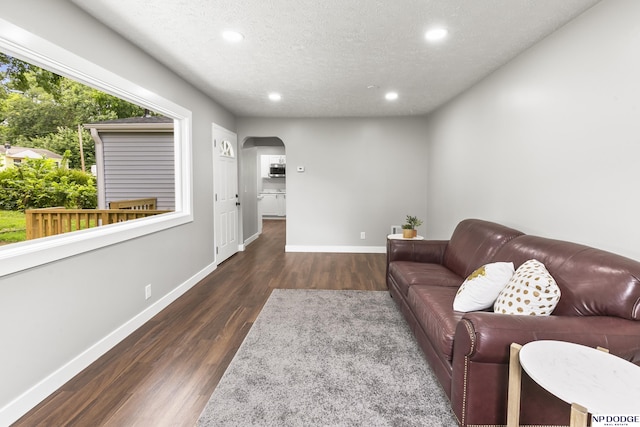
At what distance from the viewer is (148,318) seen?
3.03 m

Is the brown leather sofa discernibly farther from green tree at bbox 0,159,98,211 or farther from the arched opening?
the arched opening

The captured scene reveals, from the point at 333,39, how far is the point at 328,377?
256 cm

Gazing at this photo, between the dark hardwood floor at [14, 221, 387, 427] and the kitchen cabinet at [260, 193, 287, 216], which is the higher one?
the kitchen cabinet at [260, 193, 287, 216]

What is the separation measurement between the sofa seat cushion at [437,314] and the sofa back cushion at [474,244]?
406 millimetres

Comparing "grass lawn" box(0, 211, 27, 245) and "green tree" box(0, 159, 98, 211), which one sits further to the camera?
"green tree" box(0, 159, 98, 211)

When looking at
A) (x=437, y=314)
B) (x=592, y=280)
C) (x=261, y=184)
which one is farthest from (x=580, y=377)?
(x=261, y=184)

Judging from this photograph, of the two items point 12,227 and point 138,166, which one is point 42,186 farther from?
point 138,166

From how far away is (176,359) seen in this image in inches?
92.9

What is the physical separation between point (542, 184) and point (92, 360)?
3667 mm

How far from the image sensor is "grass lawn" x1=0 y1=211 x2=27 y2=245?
193 cm

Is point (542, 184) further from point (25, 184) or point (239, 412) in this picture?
point (25, 184)

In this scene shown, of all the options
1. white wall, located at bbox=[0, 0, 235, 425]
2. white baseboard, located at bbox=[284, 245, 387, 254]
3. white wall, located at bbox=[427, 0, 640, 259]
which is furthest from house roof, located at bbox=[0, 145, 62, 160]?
white baseboard, located at bbox=[284, 245, 387, 254]

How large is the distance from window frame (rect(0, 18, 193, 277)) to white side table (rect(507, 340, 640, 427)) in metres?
2.52

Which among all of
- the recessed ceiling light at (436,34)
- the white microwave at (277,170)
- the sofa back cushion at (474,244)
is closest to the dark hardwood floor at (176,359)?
the sofa back cushion at (474,244)
